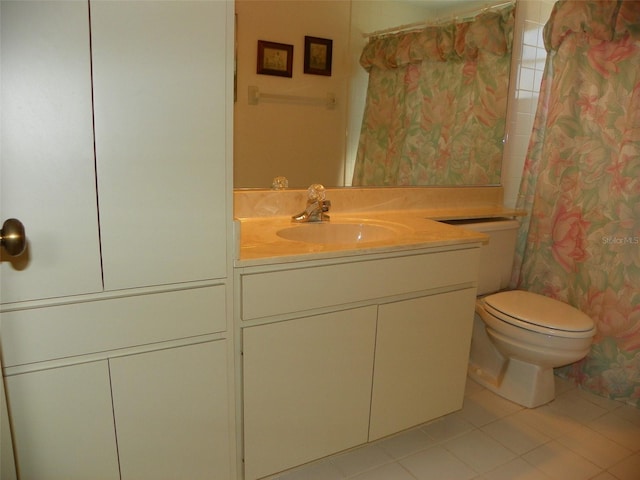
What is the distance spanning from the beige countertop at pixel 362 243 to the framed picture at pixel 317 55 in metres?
0.57

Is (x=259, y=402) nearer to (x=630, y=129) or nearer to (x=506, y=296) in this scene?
(x=506, y=296)

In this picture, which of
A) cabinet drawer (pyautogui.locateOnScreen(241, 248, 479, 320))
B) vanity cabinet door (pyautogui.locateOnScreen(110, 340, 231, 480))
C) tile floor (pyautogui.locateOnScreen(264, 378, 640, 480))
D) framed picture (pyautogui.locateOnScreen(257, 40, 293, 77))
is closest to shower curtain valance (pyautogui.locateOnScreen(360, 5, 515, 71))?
framed picture (pyautogui.locateOnScreen(257, 40, 293, 77))

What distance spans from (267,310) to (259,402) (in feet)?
0.89

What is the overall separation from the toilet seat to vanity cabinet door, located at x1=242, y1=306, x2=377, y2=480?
754 millimetres

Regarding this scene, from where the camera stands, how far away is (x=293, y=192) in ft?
5.61

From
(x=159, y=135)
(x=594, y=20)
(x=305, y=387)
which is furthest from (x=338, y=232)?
(x=594, y=20)

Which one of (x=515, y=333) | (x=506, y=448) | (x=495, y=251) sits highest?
(x=495, y=251)

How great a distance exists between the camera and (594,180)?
1.96 meters

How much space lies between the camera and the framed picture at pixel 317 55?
1.70m

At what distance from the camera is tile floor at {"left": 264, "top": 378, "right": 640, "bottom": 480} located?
1535 mm

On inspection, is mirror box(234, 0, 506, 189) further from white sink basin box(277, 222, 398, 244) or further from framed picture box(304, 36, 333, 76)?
white sink basin box(277, 222, 398, 244)

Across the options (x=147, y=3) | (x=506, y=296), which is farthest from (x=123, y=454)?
(x=506, y=296)

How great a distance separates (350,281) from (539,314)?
0.98m

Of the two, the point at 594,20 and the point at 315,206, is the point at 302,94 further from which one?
the point at 594,20
